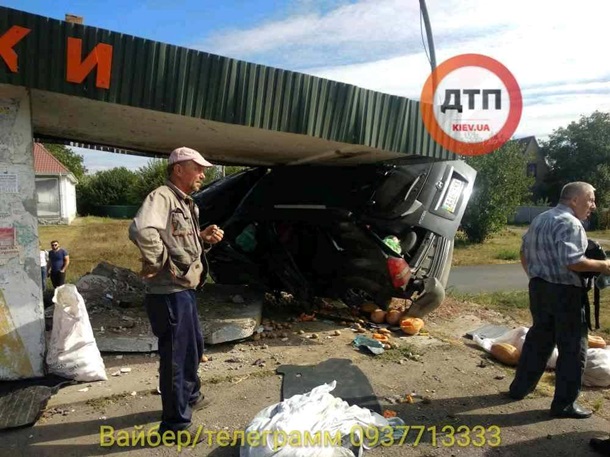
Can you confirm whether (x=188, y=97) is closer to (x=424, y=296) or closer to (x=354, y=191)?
(x=354, y=191)

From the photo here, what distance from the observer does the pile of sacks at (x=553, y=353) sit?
13.4 ft

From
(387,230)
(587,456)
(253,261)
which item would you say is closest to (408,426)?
(587,456)

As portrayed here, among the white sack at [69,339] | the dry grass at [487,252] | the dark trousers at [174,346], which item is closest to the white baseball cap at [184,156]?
the dark trousers at [174,346]

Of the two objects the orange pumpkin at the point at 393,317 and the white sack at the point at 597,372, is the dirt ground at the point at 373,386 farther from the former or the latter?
the orange pumpkin at the point at 393,317

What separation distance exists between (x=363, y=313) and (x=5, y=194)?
4208mm

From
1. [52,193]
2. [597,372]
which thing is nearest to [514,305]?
[597,372]

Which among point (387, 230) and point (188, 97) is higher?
point (188, 97)

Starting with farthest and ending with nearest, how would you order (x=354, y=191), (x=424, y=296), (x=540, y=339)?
(x=354, y=191) → (x=424, y=296) → (x=540, y=339)

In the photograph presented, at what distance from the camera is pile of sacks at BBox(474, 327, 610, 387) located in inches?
160

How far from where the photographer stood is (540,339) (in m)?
3.70

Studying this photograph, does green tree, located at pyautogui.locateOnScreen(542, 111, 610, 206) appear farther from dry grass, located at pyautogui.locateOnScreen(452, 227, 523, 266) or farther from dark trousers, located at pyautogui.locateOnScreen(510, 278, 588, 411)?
dark trousers, located at pyautogui.locateOnScreen(510, 278, 588, 411)

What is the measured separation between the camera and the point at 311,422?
9.38 feet

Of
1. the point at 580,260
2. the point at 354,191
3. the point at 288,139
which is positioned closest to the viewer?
the point at 580,260

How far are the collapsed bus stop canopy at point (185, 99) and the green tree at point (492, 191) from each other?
15364 mm
